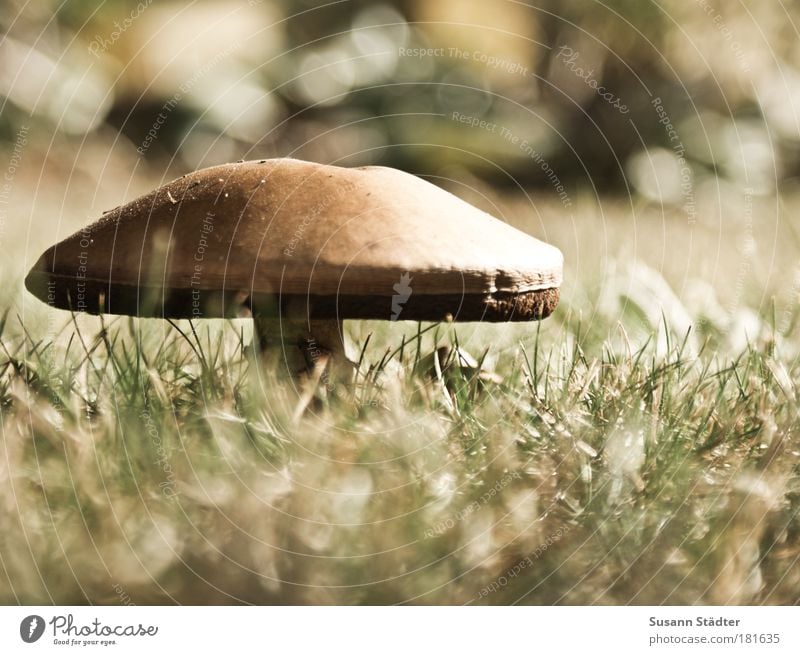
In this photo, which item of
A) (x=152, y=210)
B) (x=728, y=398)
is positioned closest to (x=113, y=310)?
(x=152, y=210)

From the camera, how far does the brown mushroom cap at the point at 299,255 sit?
5.54 ft

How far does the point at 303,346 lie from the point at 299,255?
0.36m

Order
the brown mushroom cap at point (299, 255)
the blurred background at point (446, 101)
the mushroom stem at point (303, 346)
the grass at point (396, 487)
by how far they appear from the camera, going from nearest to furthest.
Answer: the grass at point (396, 487)
the brown mushroom cap at point (299, 255)
the mushroom stem at point (303, 346)
the blurred background at point (446, 101)

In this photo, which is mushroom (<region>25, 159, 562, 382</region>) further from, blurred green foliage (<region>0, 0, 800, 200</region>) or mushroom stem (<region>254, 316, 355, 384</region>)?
blurred green foliage (<region>0, 0, 800, 200</region>)

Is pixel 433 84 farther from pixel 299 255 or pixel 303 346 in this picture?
pixel 299 255

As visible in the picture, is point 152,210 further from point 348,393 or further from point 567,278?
point 567,278

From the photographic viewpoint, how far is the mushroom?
5.54 feet

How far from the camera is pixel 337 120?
5812 mm

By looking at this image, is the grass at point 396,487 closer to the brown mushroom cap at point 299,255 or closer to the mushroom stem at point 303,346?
the mushroom stem at point 303,346

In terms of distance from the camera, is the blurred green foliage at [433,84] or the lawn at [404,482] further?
the blurred green foliage at [433,84]

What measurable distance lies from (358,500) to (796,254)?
2.59m

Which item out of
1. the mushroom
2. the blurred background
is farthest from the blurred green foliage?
the mushroom

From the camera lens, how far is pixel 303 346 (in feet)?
6.56

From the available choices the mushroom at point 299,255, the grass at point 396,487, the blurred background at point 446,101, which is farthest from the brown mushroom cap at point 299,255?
the blurred background at point 446,101
